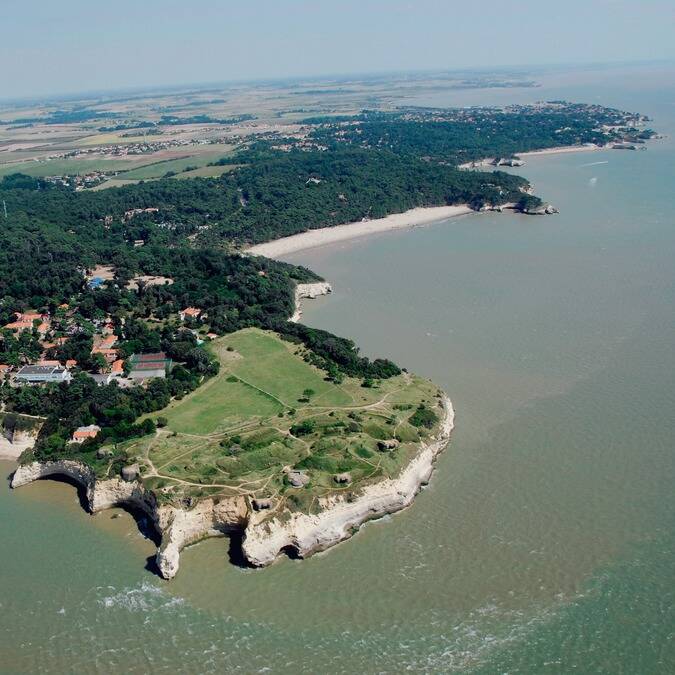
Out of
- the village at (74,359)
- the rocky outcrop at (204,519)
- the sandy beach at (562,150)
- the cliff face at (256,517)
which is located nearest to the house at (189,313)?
the village at (74,359)

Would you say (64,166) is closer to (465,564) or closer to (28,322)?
(28,322)

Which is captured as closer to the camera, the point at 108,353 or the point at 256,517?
the point at 256,517

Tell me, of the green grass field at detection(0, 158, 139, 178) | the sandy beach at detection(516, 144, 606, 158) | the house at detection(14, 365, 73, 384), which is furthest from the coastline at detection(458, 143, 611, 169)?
the house at detection(14, 365, 73, 384)

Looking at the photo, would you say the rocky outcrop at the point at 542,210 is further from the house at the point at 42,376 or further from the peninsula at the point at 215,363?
the house at the point at 42,376

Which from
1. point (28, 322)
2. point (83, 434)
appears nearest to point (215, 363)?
point (83, 434)

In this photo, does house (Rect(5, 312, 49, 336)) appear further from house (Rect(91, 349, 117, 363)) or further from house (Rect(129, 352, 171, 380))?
house (Rect(129, 352, 171, 380))

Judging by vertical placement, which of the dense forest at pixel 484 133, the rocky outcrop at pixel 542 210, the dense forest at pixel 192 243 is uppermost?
the dense forest at pixel 484 133
